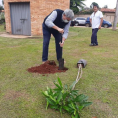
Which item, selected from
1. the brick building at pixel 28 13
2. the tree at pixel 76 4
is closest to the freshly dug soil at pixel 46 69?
the brick building at pixel 28 13

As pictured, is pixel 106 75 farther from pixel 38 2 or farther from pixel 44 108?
pixel 38 2

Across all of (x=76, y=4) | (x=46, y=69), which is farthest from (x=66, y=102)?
(x=76, y=4)

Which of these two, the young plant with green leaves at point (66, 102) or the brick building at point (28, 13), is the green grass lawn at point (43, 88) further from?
the brick building at point (28, 13)

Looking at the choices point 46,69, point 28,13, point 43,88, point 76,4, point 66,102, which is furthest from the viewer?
point 76,4

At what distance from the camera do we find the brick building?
9.41 metres

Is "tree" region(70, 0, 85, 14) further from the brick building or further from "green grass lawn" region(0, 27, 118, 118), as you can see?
"green grass lawn" region(0, 27, 118, 118)

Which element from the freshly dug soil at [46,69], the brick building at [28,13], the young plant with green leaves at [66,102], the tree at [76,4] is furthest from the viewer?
the tree at [76,4]

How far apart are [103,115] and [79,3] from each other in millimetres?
39142

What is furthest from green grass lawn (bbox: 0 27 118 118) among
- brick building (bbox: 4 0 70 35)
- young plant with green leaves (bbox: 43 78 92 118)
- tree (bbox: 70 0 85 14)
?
tree (bbox: 70 0 85 14)

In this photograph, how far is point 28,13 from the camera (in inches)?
387

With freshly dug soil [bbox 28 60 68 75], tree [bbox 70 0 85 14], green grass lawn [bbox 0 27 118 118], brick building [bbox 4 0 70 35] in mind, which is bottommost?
green grass lawn [bbox 0 27 118 118]

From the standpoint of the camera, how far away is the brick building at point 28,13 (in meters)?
9.41

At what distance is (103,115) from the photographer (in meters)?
2.04

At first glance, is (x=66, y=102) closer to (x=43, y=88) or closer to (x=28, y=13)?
(x=43, y=88)
